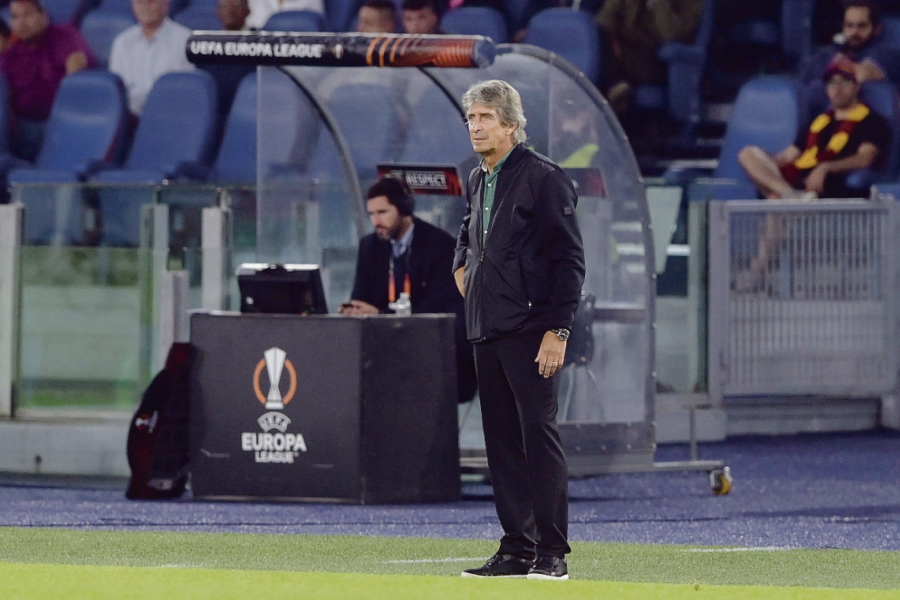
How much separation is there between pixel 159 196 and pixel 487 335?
489cm

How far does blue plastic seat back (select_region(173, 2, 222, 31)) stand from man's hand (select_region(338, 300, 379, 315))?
672 cm

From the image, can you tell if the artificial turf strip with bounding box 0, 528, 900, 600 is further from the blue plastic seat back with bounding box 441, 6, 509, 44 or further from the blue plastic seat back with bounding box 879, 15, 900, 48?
the blue plastic seat back with bounding box 441, 6, 509, 44

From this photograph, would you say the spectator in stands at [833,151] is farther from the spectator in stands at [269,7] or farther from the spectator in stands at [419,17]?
the spectator in stands at [269,7]

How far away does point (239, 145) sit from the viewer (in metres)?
13.8

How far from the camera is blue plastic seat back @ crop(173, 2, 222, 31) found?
15383mm

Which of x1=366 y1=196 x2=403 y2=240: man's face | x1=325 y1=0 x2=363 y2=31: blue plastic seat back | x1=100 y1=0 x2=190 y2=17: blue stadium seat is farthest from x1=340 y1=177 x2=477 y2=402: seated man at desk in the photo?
x1=100 y1=0 x2=190 y2=17: blue stadium seat

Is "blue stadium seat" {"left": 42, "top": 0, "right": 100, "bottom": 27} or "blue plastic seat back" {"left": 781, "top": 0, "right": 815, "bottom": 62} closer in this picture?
"blue plastic seat back" {"left": 781, "top": 0, "right": 815, "bottom": 62}

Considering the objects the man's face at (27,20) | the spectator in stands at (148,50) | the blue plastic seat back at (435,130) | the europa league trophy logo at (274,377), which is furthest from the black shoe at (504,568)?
the man's face at (27,20)

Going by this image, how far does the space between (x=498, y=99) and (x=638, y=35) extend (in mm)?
8815

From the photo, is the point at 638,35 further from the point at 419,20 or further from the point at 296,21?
the point at 296,21

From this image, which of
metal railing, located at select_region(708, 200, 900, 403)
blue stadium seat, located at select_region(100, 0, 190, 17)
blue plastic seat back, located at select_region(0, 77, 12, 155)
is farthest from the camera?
blue stadium seat, located at select_region(100, 0, 190, 17)

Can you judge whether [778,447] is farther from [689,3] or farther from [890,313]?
[689,3]

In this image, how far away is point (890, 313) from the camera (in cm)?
1240

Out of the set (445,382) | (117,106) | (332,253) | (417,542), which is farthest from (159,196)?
(117,106)
